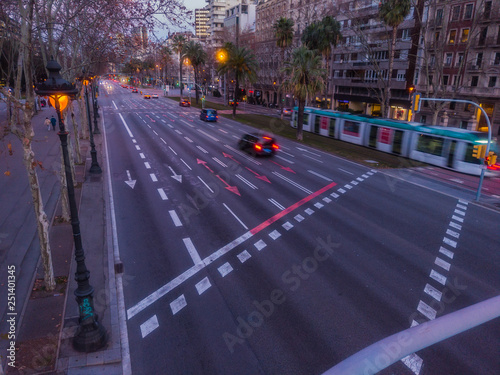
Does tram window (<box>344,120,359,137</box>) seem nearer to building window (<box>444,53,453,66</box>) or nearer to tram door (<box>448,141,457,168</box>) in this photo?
tram door (<box>448,141,457,168</box>)

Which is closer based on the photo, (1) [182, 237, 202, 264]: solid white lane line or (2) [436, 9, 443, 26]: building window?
(1) [182, 237, 202, 264]: solid white lane line

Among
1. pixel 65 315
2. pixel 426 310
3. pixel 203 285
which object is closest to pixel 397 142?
pixel 426 310

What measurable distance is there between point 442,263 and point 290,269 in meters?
5.72

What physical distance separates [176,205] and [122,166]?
942cm

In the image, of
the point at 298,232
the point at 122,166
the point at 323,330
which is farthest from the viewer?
the point at 122,166

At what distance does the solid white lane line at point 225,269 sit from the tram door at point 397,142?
24694 mm

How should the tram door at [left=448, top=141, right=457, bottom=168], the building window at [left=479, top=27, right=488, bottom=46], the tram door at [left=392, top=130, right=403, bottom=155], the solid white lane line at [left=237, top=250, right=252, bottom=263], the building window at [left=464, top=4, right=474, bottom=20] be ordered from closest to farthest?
the solid white lane line at [left=237, top=250, right=252, bottom=263]
the tram door at [left=448, top=141, right=457, bottom=168]
the tram door at [left=392, top=130, right=403, bottom=155]
the building window at [left=479, top=27, right=488, bottom=46]
the building window at [left=464, top=4, right=474, bottom=20]

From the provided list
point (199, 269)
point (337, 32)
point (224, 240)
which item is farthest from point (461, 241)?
point (337, 32)

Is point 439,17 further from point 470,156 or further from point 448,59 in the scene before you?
point 470,156

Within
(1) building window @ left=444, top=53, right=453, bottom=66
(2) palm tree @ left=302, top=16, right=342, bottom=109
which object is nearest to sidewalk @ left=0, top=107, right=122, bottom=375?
(2) palm tree @ left=302, top=16, right=342, bottom=109

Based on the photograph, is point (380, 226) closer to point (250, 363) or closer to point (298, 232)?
point (298, 232)

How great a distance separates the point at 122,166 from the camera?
24672 mm

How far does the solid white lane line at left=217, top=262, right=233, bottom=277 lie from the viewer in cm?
1148

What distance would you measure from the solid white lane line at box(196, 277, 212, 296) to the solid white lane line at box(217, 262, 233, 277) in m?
0.63
